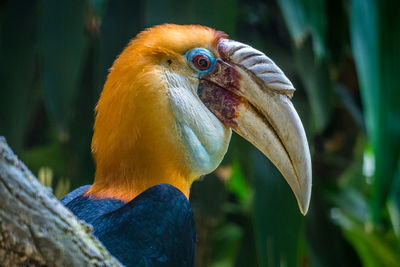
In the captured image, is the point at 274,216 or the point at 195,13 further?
the point at 274,216

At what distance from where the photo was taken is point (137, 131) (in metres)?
1.93

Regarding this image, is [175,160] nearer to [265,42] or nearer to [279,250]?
[279,250]

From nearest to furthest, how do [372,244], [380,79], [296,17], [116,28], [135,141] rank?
[135,141], [296,17], [380,79], [116,28], [372,244]

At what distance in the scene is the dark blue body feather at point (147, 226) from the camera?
1.74 metres

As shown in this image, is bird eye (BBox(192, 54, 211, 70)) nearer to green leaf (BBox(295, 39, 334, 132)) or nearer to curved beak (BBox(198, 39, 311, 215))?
curved beak (BBox(198, 39, 311, 215))

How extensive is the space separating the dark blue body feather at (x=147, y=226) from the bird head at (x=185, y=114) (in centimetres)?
11

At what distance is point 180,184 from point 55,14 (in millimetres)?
2186

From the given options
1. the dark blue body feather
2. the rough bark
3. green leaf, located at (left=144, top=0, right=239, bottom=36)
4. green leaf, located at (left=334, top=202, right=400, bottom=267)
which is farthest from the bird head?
green leaf, located at (left=334, top=202, right=400, bottom=267)

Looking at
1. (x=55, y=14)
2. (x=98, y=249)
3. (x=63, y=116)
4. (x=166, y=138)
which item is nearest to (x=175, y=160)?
(x=166, y=138)

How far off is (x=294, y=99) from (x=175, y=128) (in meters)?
Answer: 2.38

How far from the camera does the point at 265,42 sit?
15.0ft

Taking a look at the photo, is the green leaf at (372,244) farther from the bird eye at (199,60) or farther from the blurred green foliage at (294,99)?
the bird eye at (199,60)

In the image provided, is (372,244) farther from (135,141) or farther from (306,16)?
(135,141)

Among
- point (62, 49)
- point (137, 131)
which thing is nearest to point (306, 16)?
point (62, 49)
